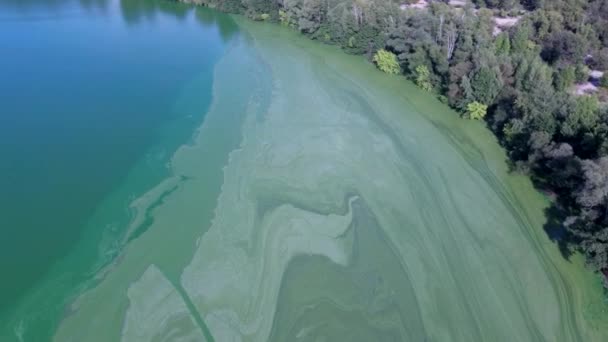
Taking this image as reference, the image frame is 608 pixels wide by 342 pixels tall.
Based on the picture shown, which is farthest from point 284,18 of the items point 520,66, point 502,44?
point 520,66

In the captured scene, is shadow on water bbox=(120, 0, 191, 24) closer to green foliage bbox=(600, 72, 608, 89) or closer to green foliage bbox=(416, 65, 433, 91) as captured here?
green foliage bbox=(416, 65, 433, 91)

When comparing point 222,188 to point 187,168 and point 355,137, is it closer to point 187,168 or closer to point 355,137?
point 187,168

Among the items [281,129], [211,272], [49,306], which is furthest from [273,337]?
[281,129]

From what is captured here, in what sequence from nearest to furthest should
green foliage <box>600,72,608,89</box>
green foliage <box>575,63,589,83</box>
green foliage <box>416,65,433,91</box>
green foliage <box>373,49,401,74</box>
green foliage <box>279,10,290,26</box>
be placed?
green foliage <box>600,72,608,89</box> < green foliage <box>575,63,589,83</box> < green foliage <box>416,65,433,91</box> < green foliage <box>373,49,401,74</box> < green foliage <box>279,10,290,26</box>

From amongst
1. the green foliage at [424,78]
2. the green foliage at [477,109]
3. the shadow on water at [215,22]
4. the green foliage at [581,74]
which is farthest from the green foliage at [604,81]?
the shadow on water at [215,22]

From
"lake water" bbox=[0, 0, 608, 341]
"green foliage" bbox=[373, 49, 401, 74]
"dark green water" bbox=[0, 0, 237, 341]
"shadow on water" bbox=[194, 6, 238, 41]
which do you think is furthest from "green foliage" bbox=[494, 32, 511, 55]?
"shadow on water" bbox=[194, 6, 238, 41]

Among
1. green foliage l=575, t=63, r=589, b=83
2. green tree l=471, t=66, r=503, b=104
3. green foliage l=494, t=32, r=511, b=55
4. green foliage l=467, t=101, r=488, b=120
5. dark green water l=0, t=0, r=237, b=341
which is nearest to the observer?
dark green water l=0, t=0, r=237, b=341

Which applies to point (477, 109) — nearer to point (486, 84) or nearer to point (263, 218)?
point (486, 84)
